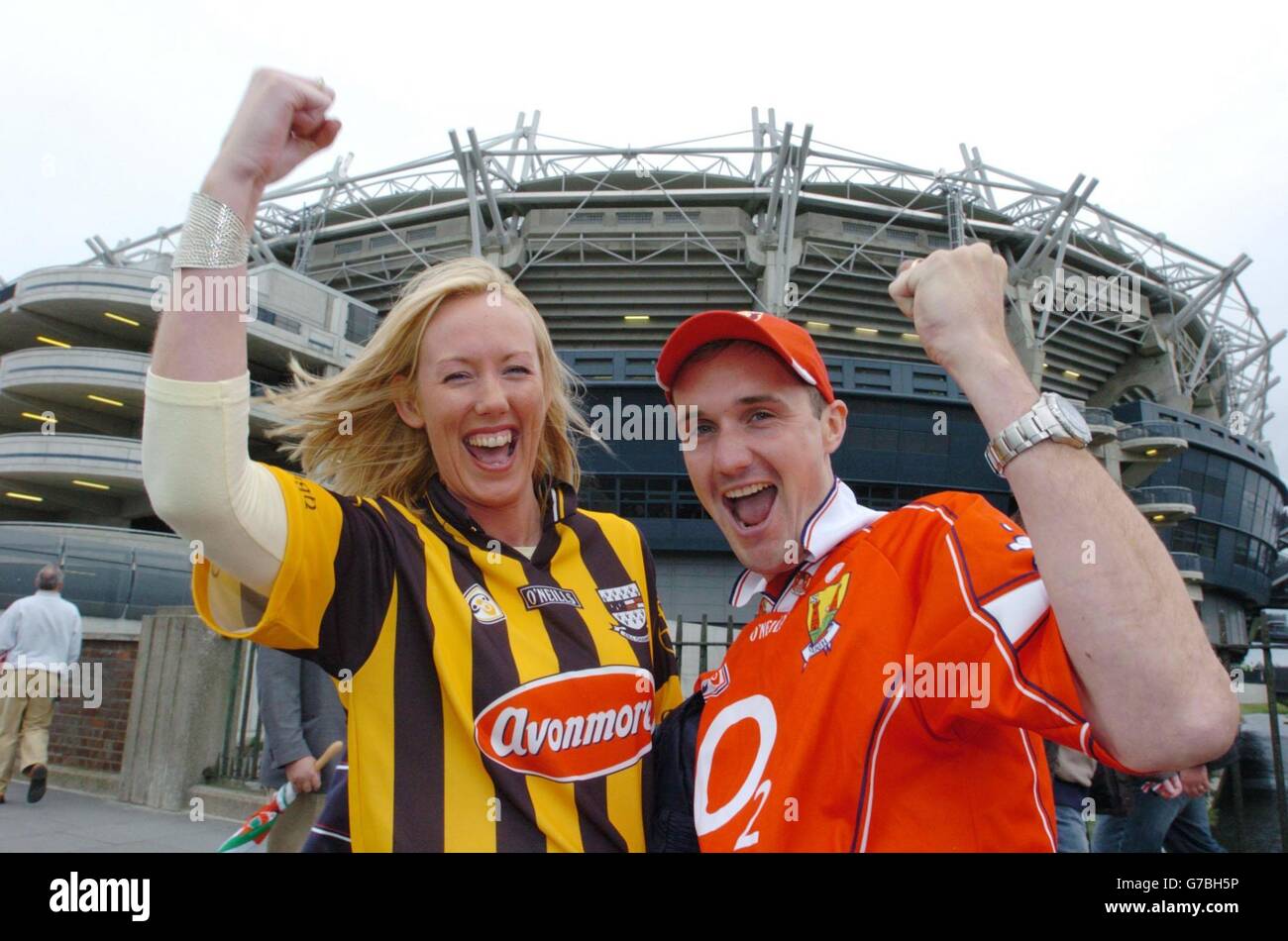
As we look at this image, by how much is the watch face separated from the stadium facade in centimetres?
2401

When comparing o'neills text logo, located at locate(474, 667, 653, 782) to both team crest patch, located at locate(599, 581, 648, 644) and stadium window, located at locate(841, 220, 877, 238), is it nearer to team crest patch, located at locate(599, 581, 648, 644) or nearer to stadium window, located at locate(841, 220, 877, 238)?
team crest patch, located at locate(599, 581, 648, 644)

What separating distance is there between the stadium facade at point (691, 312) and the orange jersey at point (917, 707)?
23656mm

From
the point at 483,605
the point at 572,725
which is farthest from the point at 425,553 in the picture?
the point at 572,725

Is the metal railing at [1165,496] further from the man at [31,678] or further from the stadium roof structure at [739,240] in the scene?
the man at [31,678]

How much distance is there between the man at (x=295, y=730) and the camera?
162 inches

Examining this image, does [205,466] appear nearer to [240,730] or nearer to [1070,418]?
[1070,418]

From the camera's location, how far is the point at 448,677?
160 cm

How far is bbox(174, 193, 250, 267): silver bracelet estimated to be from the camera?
1308mm

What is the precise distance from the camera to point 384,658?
160cm

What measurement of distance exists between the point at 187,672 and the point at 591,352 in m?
20.6

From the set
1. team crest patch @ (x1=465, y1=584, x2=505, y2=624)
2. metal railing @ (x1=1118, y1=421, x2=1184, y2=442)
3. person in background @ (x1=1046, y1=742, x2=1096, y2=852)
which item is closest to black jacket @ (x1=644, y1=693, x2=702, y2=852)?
team crest patch @ (x1=465, y1=584, x2=505, y2=624)

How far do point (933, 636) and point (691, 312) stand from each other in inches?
1083

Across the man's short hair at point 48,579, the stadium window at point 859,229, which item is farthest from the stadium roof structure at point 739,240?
the man's short hair at point 48,579
